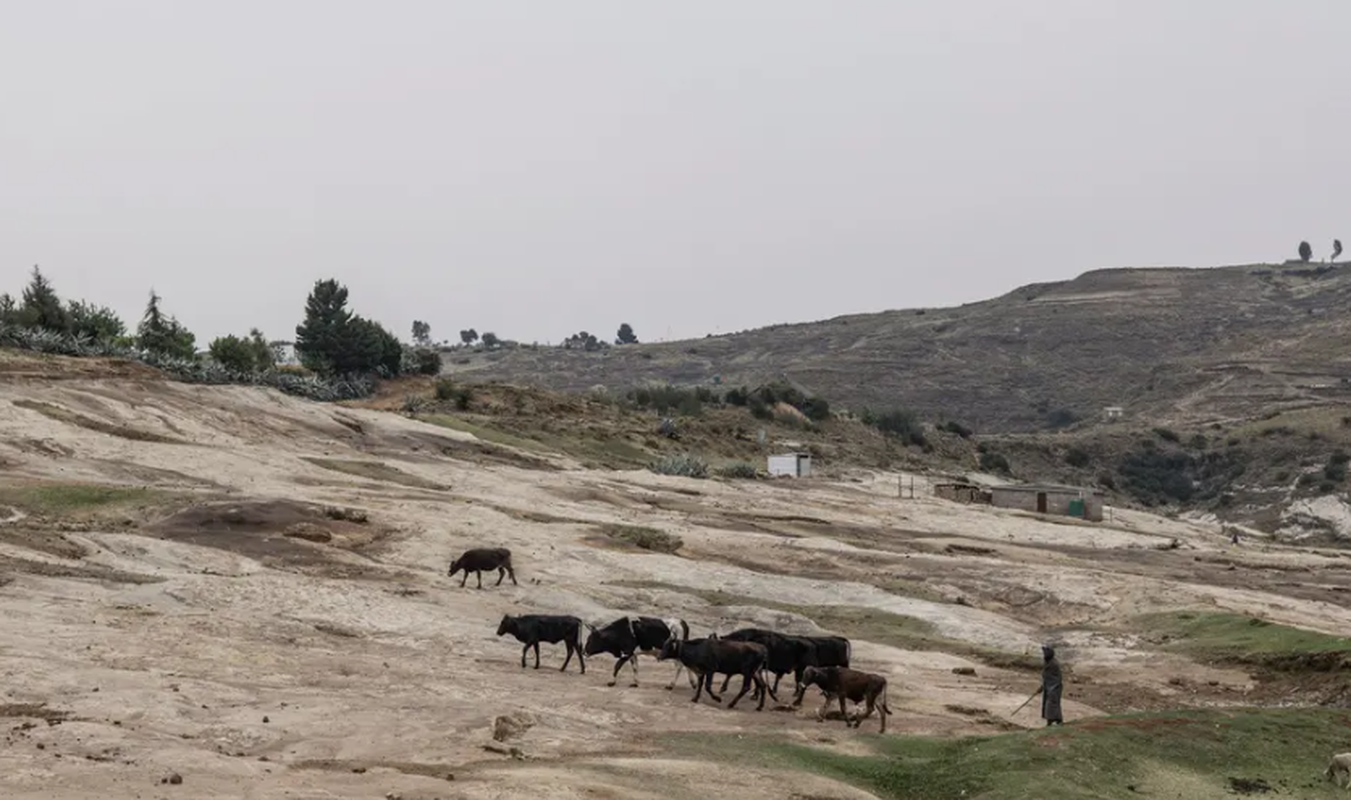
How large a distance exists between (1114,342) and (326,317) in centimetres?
12798

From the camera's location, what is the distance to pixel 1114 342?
7382 inches

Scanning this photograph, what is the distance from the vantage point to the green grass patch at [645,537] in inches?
1732

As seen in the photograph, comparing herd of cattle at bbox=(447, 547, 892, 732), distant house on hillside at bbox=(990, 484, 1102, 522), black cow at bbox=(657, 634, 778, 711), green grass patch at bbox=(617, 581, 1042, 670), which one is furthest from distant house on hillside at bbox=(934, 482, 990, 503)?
black cow at bbox=(657, 634, 778, 711)

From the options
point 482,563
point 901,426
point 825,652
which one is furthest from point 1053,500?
point 825,652

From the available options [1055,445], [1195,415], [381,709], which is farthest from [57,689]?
[1195,415]

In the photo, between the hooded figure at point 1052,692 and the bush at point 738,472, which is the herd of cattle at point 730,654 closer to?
the hooded figure at point 1052,692

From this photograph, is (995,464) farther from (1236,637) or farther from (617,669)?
(617,669)

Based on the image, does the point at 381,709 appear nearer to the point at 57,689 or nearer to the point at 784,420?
the point at 57,689

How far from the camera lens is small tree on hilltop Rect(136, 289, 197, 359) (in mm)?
84688

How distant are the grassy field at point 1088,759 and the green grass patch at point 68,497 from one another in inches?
948

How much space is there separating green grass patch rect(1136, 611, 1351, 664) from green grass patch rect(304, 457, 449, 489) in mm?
28457

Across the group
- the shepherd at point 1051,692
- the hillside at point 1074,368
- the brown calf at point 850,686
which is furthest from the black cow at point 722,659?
the hillside at point 1074,368

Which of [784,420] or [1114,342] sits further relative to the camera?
[1114,342]

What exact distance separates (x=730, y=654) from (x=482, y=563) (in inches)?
475
